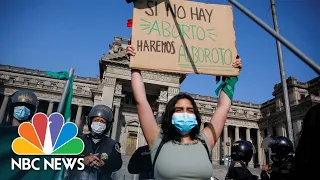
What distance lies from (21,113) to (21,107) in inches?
4.6

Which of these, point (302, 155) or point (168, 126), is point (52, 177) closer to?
point (168, 126)

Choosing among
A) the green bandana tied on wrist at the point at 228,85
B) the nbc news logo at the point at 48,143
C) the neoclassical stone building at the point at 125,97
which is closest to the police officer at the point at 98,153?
the nbc news logo at the point at 48,143

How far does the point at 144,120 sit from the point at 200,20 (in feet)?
5.32

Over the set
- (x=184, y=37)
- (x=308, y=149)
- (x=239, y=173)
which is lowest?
(x=239, y=173)

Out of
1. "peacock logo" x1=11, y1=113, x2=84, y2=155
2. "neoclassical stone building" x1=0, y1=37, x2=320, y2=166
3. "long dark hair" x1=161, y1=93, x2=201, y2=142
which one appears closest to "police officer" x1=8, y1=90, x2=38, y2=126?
"peacock logo" x1=11, y1=113, x2=84, y2=155

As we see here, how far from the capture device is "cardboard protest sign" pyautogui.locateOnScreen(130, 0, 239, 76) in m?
2.74

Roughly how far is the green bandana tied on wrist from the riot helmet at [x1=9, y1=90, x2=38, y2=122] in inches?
138

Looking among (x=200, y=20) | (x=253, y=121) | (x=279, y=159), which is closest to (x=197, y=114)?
(x=200, y=20)

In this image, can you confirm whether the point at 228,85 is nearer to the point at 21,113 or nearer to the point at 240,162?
the point at 240,162

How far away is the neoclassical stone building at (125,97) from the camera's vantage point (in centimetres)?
3000

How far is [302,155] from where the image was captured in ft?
5.04

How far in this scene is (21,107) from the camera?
13.4 feet

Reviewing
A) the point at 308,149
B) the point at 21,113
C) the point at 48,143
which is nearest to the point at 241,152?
the point at 308,149

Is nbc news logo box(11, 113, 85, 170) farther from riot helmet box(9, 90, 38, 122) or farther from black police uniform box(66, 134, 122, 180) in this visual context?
riot helmet box(9, 90, 38, 122)
